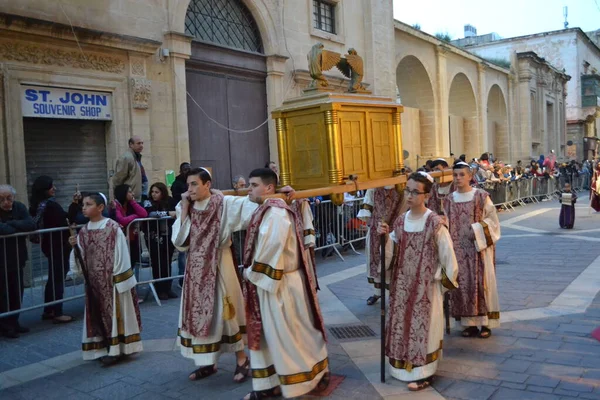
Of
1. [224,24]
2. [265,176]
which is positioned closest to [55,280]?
[265,176]

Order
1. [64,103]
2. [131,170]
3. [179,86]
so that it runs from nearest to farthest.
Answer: [131,170] < [64,103] < [179,86]

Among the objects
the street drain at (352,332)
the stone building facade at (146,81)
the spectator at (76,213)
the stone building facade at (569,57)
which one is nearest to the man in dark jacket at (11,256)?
the spectator at (76,213)

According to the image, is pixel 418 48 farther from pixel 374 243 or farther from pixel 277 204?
pixel 277 204

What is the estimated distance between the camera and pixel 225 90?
41.2 ft

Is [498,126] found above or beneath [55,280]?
above

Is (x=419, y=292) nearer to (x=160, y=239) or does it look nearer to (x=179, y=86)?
(x=160, y=239)

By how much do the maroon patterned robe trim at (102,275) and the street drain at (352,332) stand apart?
7.64ft

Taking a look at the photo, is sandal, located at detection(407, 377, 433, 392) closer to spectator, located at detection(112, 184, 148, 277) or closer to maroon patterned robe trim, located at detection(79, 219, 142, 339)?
maroon patterned robe trim, located at detection(79, 219, 142, 339)

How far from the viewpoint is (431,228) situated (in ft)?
15.0

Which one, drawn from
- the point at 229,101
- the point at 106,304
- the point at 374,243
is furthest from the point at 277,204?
the point at 229,101

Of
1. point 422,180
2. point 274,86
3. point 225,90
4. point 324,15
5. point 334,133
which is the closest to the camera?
point 422,180

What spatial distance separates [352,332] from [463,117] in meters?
22.2

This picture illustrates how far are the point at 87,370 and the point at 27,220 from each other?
2162 mm

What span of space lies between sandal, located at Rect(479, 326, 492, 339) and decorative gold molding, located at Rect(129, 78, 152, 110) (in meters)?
7.11
